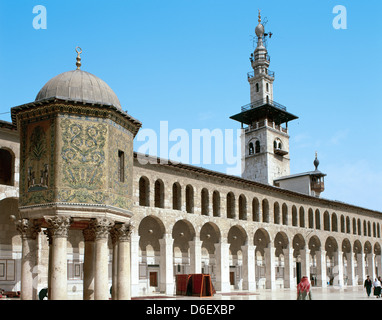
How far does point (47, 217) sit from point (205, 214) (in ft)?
64.1

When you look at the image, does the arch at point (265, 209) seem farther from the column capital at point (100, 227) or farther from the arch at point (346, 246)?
the column capital at point (100, 227)

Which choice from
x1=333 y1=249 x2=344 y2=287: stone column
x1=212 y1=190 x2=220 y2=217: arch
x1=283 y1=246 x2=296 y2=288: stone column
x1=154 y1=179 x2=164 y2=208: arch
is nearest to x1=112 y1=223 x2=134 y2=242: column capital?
x1=154 y1=179 x2=164 y2=208: arch

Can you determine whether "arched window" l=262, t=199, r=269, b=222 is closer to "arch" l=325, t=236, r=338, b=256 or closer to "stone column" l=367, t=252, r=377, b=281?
"arch" l=325, t=236, r=338, b=256

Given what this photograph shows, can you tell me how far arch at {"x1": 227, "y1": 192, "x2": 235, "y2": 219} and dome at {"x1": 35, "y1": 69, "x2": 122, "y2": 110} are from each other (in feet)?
66.7

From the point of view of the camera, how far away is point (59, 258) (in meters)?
12.2

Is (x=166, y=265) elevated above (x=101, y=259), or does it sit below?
below

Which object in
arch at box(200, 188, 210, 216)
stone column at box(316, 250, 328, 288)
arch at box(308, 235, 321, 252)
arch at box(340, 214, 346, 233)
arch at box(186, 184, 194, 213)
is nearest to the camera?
arch at box(186, 184, 194, 213)

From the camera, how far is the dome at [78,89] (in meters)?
13.3

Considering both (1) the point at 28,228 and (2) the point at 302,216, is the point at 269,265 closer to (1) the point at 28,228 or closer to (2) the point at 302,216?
(2) the point at 302,216

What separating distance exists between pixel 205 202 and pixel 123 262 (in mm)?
18139

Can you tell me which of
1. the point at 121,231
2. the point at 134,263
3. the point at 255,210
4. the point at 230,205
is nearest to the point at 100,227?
the point at 121,231

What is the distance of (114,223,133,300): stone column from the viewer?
525 inches

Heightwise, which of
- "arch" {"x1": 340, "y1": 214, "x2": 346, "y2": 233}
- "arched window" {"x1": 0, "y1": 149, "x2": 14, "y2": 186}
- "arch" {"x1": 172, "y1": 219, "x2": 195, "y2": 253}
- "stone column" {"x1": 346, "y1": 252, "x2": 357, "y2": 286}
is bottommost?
"stone column" {"x1": 346, "y1": 252, "x2": 357, "y2": 286}

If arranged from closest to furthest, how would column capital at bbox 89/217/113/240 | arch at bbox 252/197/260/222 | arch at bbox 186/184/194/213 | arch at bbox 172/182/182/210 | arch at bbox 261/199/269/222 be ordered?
column capital at bbox 89/217/113/240 → arch at bbox 172/182/182/210 → arch at bbox 186/184/194/213 → arch at bbox 252/197/260/222 → arch at bbox 261/199/269/222
